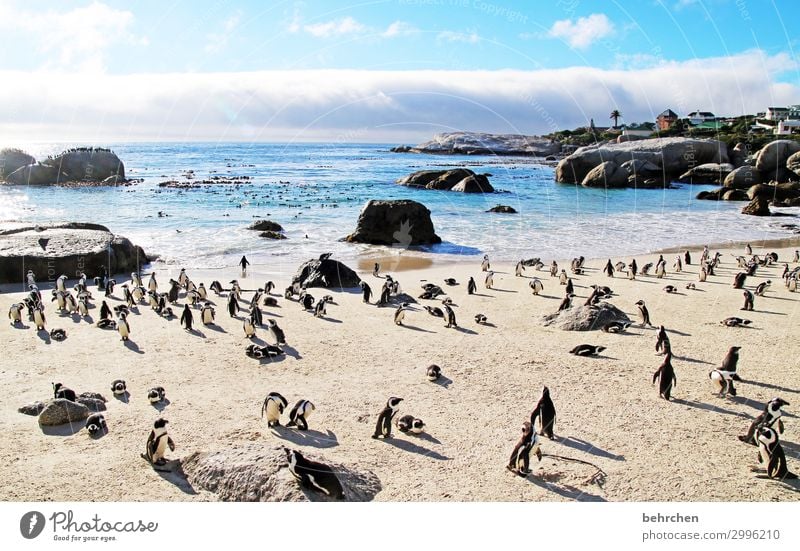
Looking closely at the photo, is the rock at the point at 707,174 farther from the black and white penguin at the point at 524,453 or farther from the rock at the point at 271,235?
the black and white penguin at the point at 524,453

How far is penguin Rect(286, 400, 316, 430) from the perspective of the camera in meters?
9.27

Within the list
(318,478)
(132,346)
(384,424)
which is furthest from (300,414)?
(132,346)

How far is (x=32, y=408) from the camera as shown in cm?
979

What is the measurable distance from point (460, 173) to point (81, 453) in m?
51.2

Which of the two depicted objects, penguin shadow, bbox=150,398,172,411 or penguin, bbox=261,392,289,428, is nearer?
penguin, bbox=261,392,289,428

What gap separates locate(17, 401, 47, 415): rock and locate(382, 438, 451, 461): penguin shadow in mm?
5634

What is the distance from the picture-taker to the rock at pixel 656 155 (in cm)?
6316

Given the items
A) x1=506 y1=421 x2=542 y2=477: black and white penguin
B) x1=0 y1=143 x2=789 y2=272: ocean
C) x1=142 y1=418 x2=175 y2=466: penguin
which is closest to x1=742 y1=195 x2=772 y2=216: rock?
x1=0 y1=143 x2=789 y2=272: ocean

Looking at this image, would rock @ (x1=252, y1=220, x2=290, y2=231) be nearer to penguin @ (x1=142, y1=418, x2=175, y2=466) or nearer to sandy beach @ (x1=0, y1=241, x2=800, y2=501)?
sandy beach @ (x1=0, y1=241, x2=800, y2=501)

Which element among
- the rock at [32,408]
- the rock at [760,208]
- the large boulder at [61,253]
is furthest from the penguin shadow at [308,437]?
the rock at [760,208]

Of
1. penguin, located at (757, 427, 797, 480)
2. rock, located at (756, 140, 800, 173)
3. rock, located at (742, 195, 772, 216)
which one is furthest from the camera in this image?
rock, located at (756, 140, 800, 173)

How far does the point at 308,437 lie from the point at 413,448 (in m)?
1.60

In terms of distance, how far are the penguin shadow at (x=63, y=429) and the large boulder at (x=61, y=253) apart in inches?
555

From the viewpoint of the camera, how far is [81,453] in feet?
27.6
